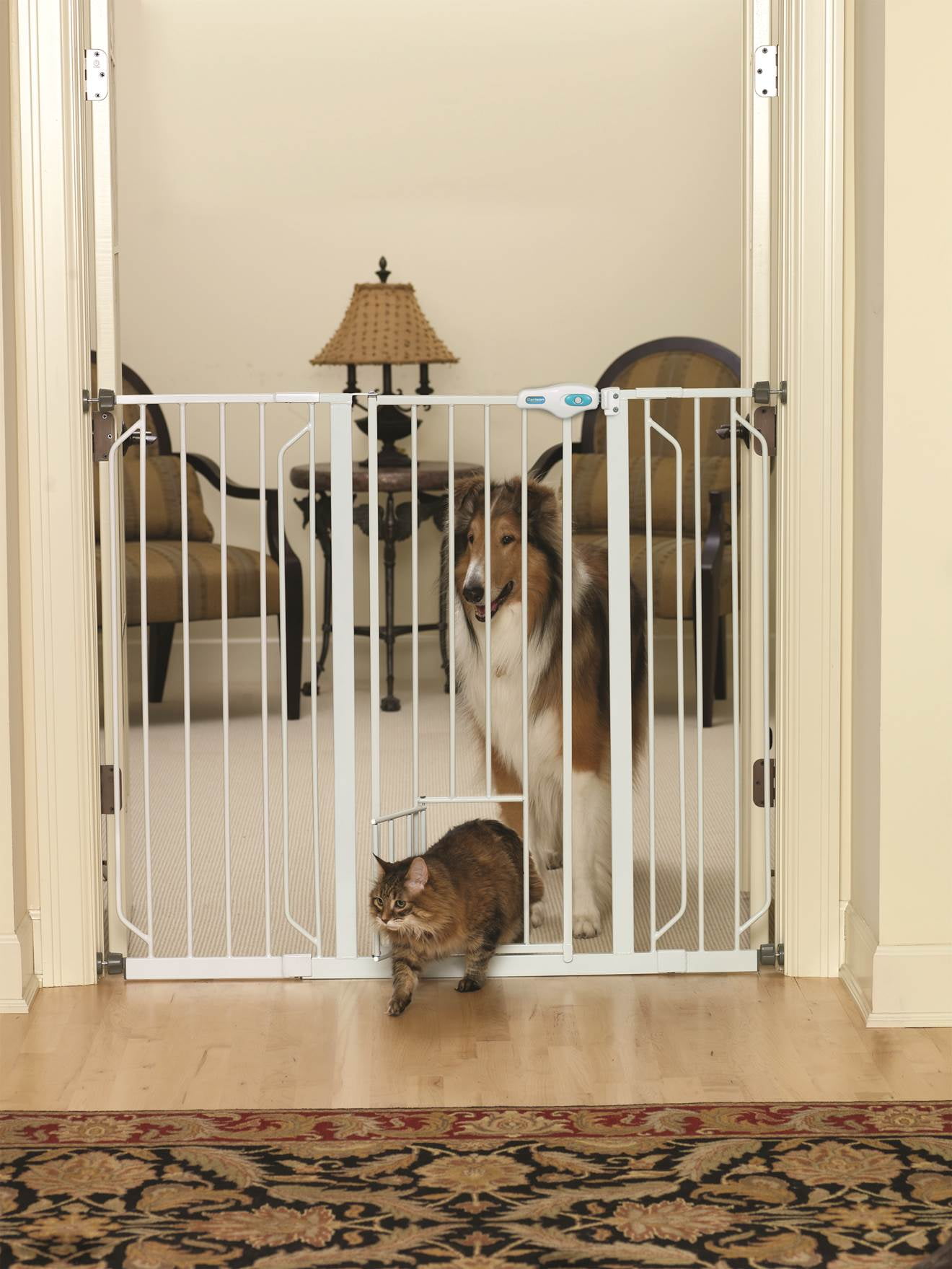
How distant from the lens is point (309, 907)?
3.00 m

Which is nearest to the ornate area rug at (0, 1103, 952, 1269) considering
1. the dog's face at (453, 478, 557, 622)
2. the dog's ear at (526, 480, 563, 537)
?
the dog's face at (453, 478, 557, 622)

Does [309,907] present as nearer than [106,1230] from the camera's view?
No

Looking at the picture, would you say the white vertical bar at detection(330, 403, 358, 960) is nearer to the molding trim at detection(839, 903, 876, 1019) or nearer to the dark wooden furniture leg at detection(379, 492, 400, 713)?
the molding trim at detection(839, 903, 876, 1019)

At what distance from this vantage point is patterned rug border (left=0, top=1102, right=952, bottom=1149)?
6.28 feet

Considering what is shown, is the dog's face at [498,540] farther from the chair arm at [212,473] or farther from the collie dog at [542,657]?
the chair arm at [212,473]

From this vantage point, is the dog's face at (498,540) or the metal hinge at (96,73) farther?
the dog's face at (498,540)

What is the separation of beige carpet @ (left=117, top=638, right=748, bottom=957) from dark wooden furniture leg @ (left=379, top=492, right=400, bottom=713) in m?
0.06

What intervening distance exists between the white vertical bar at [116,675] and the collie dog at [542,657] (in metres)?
0.60

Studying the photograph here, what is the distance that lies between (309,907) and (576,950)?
2.00 feet

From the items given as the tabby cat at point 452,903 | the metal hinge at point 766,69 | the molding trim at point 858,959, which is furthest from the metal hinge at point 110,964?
the metal hinge at point 766,69

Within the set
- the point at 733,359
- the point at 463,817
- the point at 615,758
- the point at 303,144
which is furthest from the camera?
the point at 303,144

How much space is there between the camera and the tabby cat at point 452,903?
241 cm

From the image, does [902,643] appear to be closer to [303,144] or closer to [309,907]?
[309,907]

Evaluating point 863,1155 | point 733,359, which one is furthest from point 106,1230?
point 733,359
